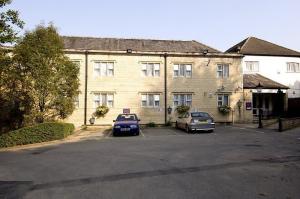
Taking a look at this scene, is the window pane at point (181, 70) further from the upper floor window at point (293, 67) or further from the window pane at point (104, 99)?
the upper floor window at point (293, 67)

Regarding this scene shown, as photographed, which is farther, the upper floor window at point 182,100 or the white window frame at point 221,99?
the white window frame at point 221,99

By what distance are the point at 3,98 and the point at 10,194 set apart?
18.4 m

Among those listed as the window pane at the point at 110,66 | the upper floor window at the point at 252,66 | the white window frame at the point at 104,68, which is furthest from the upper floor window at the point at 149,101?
the upper floor window at the point at 252,66

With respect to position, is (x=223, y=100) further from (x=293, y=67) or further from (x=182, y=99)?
(x=293, y=67)

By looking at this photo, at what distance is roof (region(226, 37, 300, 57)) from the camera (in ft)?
145

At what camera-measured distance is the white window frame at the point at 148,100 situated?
32.6 meters

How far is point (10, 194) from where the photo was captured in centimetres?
792

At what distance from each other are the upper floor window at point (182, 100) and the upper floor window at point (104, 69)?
6.13 m

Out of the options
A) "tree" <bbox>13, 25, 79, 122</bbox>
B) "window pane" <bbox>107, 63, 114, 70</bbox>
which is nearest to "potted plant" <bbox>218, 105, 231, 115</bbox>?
"window pane" <bbox>107, 63, 114, 70</bbox>

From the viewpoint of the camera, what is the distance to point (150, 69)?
32938 millimetres

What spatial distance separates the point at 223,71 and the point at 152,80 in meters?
6.77

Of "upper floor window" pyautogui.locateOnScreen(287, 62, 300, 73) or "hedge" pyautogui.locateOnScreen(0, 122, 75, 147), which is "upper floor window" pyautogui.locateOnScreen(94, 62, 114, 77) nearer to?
"hedge" pyautogui.locateOnScreen(0, 122, 75, 147)

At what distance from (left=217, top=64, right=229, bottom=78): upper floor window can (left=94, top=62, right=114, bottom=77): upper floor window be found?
9.89 m

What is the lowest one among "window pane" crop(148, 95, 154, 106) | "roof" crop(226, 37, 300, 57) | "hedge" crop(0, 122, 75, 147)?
"hedge" crop(0, 122, 75, 147)
